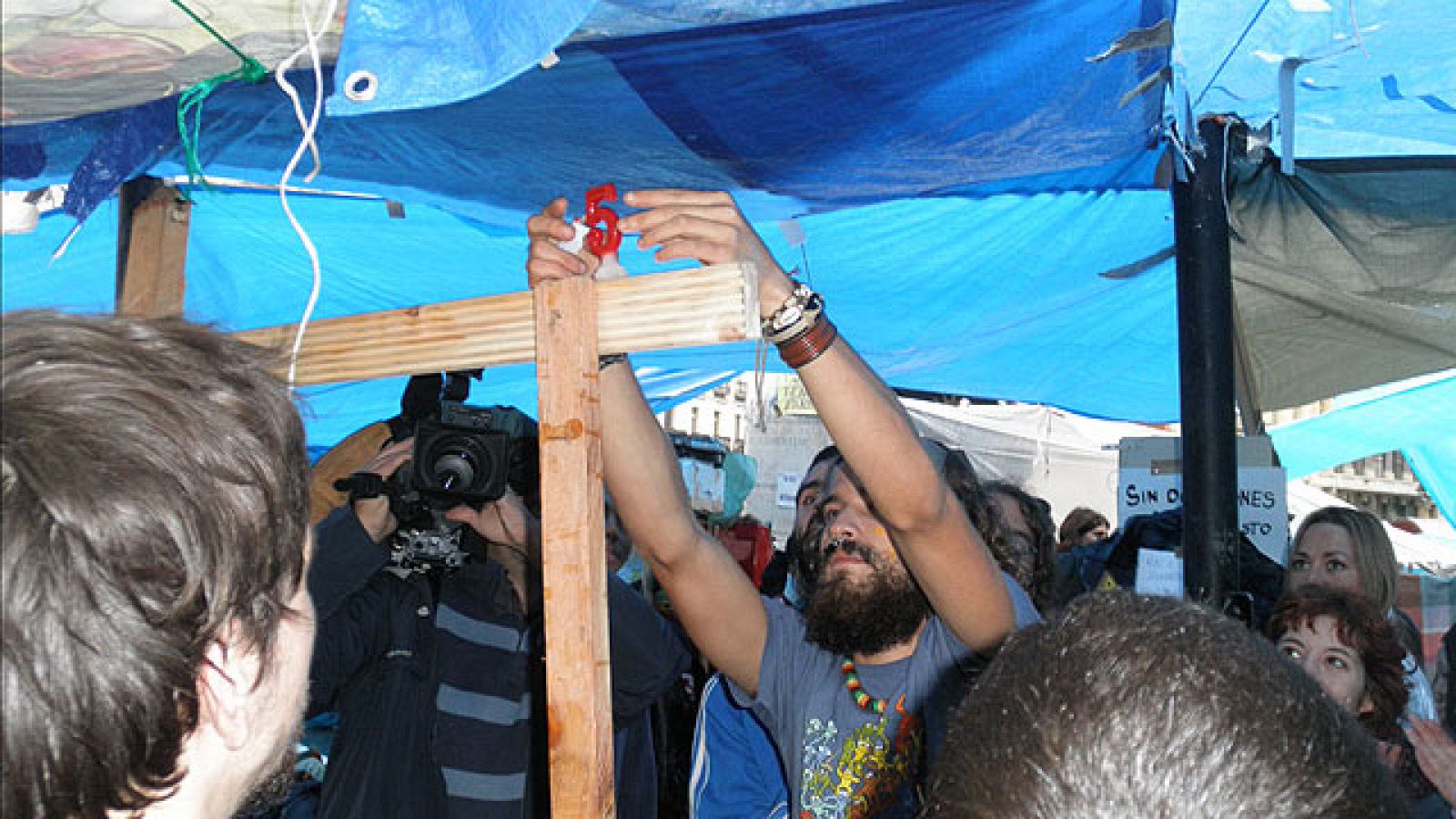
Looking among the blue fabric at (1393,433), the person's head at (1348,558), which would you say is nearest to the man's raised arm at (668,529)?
the person's head at (1348,558)

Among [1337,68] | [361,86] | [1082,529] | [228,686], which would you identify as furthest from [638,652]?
[1082,529]

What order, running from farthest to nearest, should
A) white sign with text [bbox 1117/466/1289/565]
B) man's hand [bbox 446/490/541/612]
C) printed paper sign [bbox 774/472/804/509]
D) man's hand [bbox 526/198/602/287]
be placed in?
printed paper sign [bbox 774/472/804/509], white sign with text [bbox 1117/466/1289/565], man's hand [bbox 446/490/541/612], man's hand [bbox 526/198/602/287]

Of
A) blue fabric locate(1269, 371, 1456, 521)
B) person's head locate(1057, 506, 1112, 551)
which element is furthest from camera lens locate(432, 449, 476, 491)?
blue fabric locate(1269, 371, 1456, 521)

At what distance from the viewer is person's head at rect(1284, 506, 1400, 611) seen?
358 centimetres

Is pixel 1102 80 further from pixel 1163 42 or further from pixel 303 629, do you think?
pixel 303 629

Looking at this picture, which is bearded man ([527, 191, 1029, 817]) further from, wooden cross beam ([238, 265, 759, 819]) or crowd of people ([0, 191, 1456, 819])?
wooden cross beam ([238, 265, 759, 819])

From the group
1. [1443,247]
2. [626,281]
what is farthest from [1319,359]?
[626,281]

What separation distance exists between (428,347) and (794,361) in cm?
50

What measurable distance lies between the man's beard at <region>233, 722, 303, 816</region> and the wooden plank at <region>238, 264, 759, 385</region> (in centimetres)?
47

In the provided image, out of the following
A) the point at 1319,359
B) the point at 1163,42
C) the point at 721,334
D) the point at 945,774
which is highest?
the point at 1163,42

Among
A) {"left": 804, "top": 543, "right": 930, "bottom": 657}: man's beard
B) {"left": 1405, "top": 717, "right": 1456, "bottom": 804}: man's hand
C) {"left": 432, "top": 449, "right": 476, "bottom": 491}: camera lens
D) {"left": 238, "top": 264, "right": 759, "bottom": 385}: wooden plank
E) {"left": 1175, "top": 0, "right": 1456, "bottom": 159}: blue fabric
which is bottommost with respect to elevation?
{"left": 1405, "top": 717, "right": 1456, "bottom": 804}: man's hand

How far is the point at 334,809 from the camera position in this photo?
8.18ft

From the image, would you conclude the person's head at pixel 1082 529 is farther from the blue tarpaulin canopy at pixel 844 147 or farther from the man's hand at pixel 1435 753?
the man's hand at pixel 1435 753

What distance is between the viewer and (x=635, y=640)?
231 cm
